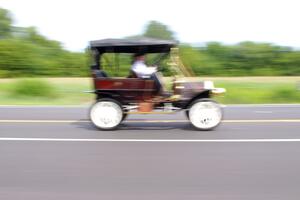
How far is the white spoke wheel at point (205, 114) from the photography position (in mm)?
10570

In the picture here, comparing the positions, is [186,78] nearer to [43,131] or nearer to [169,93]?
[169,93]

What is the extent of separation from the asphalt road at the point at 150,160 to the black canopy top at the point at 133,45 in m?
1.66

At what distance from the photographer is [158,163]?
7504 millimetres

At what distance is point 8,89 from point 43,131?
42.5 feet

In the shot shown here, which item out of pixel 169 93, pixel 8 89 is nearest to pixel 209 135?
pixel 169 93

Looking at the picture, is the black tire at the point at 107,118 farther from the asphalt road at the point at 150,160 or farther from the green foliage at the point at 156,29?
the green foliage at the point at 156,29

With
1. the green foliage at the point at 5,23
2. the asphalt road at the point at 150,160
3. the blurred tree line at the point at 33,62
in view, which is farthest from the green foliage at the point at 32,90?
the green foliage at the point at 5,23

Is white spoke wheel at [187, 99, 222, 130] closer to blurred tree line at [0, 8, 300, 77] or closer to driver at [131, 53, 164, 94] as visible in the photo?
driver at [131, 53, 164, 94]

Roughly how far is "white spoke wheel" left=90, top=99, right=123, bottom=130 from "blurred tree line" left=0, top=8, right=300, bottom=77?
24.4 m

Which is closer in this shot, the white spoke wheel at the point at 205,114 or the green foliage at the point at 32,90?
the white spoke wheel at the point at 205,114

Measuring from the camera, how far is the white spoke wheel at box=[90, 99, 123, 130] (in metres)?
10.7

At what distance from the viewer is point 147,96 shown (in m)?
10.8

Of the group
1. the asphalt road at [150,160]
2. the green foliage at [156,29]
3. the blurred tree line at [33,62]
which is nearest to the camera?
the asphalt road at [150,160]

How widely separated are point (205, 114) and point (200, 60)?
2840 centimetres
